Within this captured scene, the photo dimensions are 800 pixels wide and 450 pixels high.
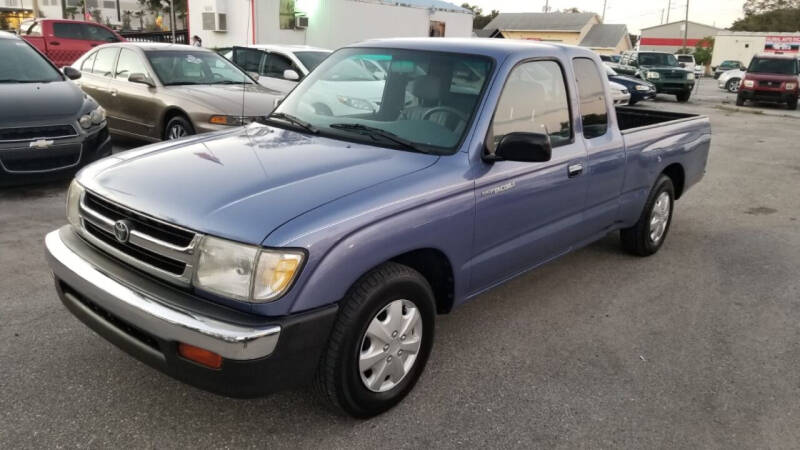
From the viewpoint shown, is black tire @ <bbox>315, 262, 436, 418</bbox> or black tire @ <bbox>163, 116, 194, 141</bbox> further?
black tire @ <bbox>163, 116, 194, 141</bbox>

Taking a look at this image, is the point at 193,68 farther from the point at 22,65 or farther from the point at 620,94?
the point at 620,94

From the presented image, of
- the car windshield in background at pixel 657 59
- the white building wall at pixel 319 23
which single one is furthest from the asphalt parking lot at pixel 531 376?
the car windshield in background at pixel 657 59

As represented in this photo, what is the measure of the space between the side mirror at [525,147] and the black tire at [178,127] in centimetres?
555

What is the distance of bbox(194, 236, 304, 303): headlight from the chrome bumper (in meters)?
0.13

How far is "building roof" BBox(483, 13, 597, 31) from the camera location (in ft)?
243

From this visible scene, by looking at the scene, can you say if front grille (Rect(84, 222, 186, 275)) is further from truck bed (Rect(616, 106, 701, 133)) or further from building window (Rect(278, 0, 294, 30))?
building window (Rect(278, 0, 294, 30))

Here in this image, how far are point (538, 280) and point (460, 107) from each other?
192 cm

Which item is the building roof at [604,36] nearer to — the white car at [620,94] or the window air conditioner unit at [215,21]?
the white car at [620,94]

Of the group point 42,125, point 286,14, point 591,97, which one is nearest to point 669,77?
point 286,14

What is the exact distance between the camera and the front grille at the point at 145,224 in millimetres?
2500

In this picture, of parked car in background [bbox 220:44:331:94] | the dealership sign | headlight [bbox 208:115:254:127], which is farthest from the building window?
the dealership sign

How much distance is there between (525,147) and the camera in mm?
3072

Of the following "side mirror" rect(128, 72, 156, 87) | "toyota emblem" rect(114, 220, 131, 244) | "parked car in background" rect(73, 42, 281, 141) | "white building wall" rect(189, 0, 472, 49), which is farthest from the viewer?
"white building wall" rect(189, 0, 472, 49)

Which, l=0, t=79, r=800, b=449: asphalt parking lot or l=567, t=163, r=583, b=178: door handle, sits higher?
l=567, t=163, r=583, b=178: door handle
